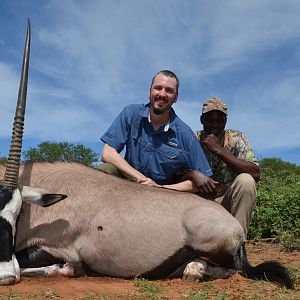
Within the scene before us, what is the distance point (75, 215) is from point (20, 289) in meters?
0.90

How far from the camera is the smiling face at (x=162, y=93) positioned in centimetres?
604

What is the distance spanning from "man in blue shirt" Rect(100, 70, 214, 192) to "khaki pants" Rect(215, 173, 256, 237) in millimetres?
450

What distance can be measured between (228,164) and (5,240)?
9.81 ft

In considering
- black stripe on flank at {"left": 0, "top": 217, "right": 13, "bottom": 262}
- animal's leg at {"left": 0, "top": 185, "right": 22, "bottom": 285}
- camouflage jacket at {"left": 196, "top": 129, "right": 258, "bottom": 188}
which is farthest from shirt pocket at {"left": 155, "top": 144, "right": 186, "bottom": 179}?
black stripe on flank at {"left": 0, "top": 217, "right": 13, "bottom": 262}

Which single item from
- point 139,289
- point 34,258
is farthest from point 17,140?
point 139,289

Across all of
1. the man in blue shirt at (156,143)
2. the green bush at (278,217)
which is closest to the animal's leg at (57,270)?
the man in blue shirt at (156,143)

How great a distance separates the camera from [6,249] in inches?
166

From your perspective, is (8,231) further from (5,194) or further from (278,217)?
(278,217)

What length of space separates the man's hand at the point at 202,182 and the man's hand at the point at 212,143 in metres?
0.63

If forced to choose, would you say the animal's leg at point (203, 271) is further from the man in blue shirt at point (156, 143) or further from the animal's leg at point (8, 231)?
the animal's leg at point (8, 231)

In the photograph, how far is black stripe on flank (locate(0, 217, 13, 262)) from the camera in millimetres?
4184

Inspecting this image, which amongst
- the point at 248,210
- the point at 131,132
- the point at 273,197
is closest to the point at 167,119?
the point at 131,132

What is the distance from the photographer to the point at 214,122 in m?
6.68

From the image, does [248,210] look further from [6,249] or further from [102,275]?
[6,249]
